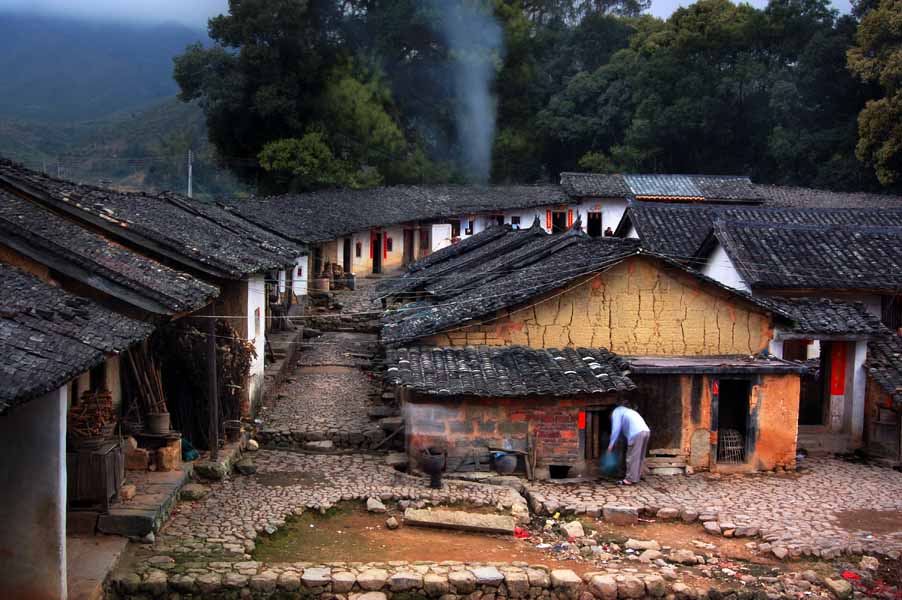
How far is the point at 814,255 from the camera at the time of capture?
19.8 meters

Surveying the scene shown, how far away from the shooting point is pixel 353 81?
155 feet

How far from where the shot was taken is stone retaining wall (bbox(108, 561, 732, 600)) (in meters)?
10.0

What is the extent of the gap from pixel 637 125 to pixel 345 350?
33.5 m

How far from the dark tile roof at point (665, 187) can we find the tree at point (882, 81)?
5853 millimetres

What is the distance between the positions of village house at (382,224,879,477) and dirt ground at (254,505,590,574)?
2.77 m

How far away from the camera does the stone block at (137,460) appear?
42.7ft

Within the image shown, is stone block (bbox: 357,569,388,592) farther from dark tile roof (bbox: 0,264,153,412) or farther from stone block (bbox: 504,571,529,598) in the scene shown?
dark tile roof (bbox: 0,264,153,412)

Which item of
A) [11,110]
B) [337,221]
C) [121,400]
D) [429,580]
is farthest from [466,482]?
[11,110]

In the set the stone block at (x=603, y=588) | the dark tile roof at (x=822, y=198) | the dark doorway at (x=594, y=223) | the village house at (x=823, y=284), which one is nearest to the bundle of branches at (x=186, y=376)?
the stone block at (x=603, y=588)

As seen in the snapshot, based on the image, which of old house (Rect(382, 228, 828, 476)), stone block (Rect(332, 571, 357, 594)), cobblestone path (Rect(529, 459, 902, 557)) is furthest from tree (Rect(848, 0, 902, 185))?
stone block (Rect(332, 571, 357, 594))

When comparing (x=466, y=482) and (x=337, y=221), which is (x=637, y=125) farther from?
(x=466, y=482)

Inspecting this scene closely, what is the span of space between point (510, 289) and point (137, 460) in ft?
25.2

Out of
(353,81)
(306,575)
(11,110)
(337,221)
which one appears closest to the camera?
(306,575)

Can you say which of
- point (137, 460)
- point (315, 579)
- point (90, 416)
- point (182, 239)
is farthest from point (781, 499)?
point (182, 239)
